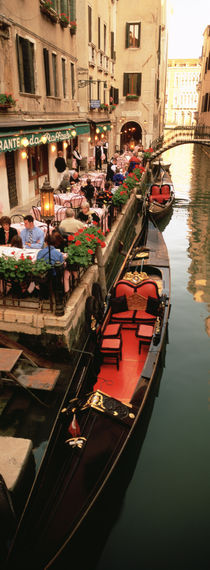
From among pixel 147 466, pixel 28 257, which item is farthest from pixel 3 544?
pixel 28 257

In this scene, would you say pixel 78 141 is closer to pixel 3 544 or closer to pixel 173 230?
pixel 173 230

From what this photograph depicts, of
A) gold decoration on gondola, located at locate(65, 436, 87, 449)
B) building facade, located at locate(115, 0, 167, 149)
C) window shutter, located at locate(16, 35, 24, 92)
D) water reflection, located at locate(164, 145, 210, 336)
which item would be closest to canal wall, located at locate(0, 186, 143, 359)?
gold decoration on gondola, located at locate(65, 436, 87, 449)

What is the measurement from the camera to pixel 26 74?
10.6 m

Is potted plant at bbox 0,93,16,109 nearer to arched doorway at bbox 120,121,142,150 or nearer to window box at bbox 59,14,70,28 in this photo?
window box at bbox 59,14,70,28

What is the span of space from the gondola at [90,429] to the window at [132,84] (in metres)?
26.8

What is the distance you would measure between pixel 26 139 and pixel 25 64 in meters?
2.92

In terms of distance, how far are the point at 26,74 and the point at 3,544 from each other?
1074cm

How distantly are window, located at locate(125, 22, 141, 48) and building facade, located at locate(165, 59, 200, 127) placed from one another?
80.4 m

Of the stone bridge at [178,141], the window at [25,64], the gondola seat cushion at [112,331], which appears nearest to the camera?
the gondola seat cushion at [112,331]

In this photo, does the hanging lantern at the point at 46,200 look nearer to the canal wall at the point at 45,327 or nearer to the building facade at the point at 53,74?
the canal wall at the point at 45,327

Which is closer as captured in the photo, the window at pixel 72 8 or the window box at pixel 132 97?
the window at pixel 72 8

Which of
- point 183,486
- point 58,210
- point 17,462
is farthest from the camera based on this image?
point 58,210

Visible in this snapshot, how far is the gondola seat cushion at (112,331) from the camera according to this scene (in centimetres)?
552

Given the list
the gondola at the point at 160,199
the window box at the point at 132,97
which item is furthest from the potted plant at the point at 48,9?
the window box at the point at 132,97
